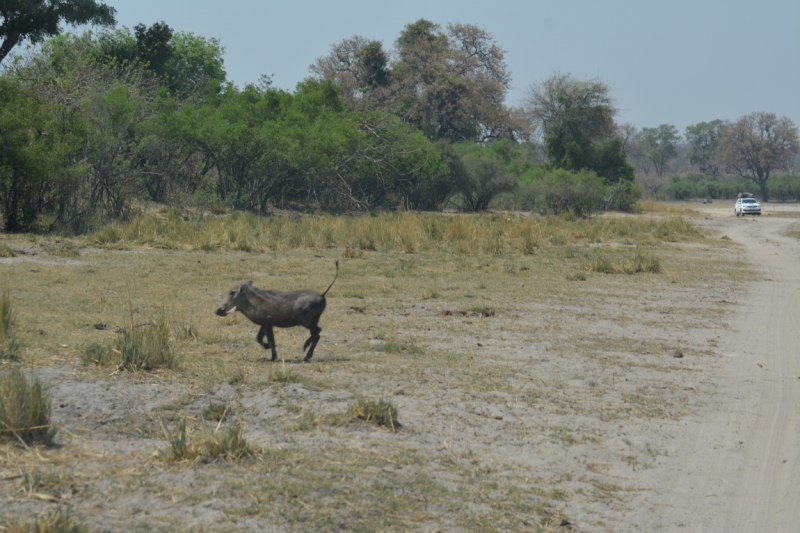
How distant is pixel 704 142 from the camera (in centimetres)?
12756

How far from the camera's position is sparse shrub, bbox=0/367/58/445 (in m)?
5.33

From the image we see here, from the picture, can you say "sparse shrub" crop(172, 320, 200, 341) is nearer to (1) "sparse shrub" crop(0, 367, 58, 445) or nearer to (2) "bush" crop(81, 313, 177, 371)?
(2) "bush" crop(81, 313, 177, 371)

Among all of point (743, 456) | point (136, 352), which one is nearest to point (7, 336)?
point (136, 352)

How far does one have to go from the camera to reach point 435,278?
15.7 m

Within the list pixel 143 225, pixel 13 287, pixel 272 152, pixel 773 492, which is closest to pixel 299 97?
pixel 272 152

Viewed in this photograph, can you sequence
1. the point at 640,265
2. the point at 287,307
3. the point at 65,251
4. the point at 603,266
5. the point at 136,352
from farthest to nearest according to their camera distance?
the point at 640,265, the point at 603,266, the point at 65,251, the point at 287,307, the point at 136,352

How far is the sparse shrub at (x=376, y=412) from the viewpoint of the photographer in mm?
6359

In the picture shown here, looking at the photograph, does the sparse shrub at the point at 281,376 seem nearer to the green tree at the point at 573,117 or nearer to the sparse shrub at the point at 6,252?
the sparse shrub at the point at 6,252

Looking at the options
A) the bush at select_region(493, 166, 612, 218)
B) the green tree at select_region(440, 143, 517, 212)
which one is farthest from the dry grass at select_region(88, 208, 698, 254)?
the bush at select_region(493, 166, 612, 218)

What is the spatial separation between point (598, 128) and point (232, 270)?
40.1 meters

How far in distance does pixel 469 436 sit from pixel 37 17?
26234mm

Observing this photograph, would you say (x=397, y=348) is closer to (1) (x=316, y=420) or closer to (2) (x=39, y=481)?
(1) (x=316, y=420)

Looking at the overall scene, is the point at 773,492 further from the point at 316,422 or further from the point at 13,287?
the point at 13,287

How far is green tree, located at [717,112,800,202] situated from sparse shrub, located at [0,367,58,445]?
94.1m
